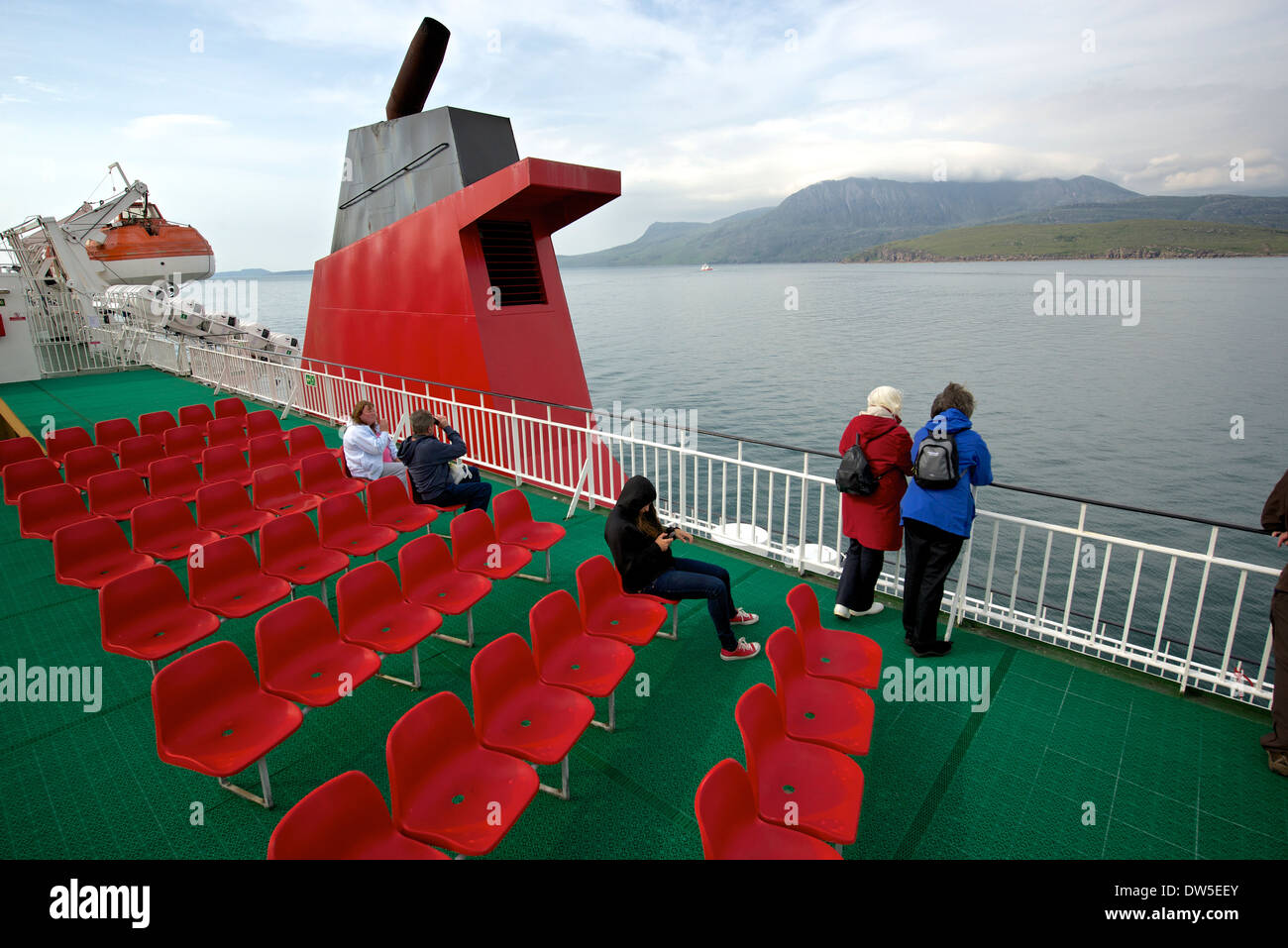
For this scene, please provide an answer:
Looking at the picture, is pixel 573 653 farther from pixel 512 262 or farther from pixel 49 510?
pixel 512 262

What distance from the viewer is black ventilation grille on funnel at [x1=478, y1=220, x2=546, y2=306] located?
10.0 m

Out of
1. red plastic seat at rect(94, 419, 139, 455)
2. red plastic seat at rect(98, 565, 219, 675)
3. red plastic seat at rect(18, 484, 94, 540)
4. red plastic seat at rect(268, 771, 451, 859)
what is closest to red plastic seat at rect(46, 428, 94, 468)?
red plastic seat at rect(94, 419, 139, 455)

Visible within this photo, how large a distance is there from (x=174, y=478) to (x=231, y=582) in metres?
2.79

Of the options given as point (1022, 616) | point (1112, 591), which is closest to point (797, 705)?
point (1022, 616)

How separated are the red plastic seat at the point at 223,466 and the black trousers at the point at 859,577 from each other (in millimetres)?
5808

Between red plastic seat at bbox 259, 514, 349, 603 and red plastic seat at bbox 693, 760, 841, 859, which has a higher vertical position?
red plastic seat at bbox 259, 514, 349, 603

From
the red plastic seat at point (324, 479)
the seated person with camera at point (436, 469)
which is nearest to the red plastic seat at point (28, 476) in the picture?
the red plastic seat at point (324, 479)

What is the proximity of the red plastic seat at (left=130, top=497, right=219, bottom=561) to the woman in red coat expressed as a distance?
4997 millimetres

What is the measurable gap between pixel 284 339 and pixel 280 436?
18985 millimetres

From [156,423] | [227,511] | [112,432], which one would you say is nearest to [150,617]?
[227,511]

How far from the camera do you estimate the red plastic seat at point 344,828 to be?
88.3 inches

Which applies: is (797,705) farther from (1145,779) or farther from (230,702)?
(230,702)

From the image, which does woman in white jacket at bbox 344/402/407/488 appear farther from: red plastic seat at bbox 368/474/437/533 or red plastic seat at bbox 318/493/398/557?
red plastic seat at bbox 318/493/398/557

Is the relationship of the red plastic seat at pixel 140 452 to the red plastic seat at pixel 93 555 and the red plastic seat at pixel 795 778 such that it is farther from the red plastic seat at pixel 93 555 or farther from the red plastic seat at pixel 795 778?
the red plastic seat at pixel 795 778
